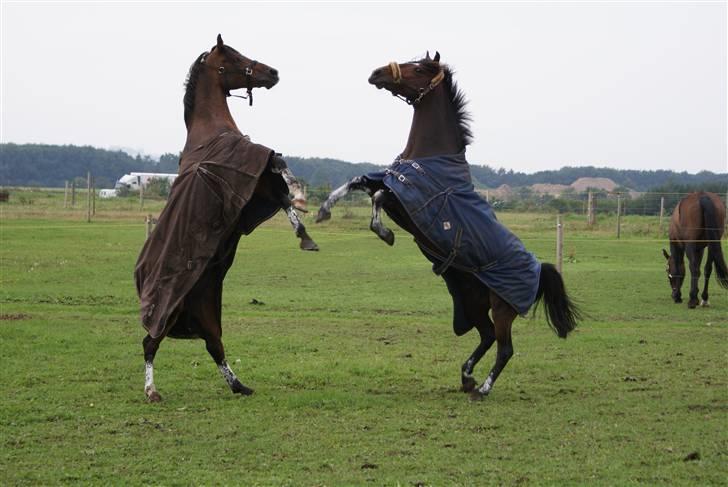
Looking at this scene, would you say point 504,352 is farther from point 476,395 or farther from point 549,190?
point 549,190

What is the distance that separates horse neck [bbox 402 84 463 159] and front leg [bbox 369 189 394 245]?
714mm

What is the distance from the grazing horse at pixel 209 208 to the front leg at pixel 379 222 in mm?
673

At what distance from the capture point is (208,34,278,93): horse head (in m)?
8.86

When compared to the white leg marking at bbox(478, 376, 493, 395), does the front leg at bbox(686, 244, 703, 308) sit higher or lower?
higher

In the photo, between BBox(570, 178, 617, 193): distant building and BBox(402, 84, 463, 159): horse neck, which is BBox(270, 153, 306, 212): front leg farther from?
BBox(570, 178, 617, 193): distant building

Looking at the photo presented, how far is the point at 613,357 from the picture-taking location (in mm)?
11445

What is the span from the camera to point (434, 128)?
8.92m

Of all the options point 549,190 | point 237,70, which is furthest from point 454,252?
point 549,190

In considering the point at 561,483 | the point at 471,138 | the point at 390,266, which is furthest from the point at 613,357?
the point at 390,266

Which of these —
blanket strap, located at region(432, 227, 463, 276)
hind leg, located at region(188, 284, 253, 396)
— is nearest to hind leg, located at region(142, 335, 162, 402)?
hind leg, located at region(188, 284, 253, 396)

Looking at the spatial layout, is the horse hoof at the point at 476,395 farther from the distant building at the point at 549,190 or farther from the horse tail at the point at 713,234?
the distant building at the point at 549,190

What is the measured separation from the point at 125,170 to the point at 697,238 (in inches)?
4060

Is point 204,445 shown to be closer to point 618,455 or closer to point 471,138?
point 618,455

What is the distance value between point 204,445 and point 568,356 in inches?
236
